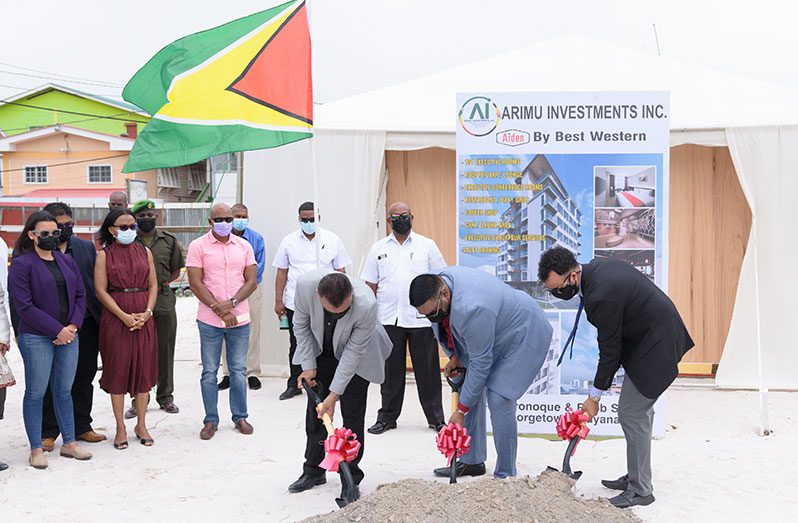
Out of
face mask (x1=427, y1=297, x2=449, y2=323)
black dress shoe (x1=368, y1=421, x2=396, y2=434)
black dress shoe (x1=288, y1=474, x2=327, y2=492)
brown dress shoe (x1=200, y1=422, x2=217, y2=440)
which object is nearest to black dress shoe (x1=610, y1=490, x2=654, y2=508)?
face mask (x1=427, y1=297, x2=449, y2=323)

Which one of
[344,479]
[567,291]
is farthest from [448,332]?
[344,479]

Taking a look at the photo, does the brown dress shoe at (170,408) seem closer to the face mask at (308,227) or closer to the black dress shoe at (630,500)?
the face mask at (308,227)

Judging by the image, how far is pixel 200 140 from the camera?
5223mm

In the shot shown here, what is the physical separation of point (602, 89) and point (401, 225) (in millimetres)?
2795

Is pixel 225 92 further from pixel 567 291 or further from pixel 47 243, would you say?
pixel 567 291

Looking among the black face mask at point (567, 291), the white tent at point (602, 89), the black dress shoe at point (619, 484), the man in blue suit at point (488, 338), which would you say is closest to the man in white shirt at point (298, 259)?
the white tent at point (602, 89)

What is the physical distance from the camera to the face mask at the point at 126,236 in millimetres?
5434

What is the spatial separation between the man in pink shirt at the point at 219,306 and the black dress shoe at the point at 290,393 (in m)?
1.04

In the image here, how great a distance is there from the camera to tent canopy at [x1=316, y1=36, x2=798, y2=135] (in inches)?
284

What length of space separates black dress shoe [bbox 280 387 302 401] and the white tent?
0.79 metres

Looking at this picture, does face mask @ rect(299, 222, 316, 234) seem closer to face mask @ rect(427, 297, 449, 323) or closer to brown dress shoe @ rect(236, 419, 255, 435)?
brown dress shoe @ rect(236, 419, 255, 435)

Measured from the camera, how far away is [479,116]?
5543 mm

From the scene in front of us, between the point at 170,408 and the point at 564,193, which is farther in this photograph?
the point at 170,408

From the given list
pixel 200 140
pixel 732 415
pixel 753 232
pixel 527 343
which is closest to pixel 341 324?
pixel 527 343
